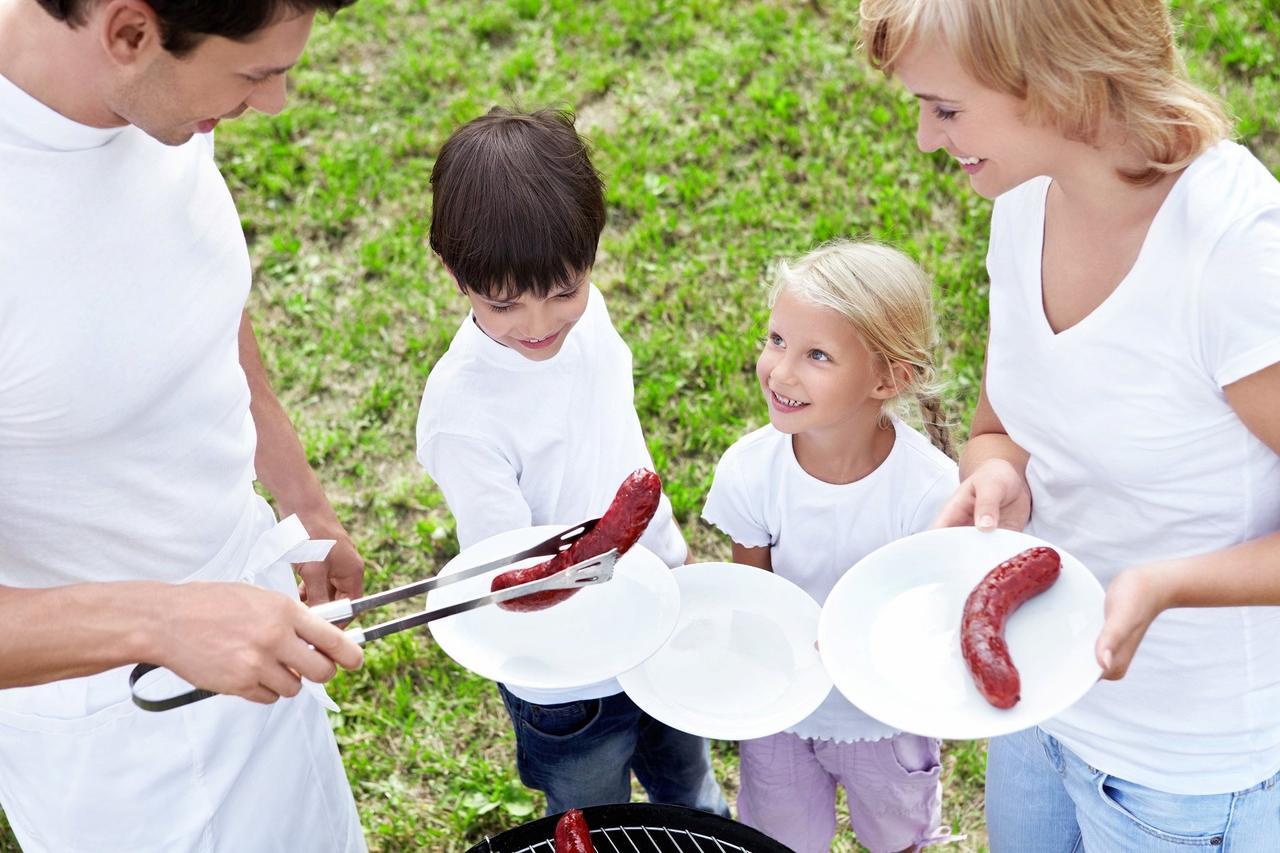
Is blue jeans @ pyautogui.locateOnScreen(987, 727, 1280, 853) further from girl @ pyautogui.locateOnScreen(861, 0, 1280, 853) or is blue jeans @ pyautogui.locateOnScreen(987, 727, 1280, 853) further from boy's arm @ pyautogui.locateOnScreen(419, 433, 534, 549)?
boy's arm @ pyautogui.locateOnScreen(419, 433, 534, 549)

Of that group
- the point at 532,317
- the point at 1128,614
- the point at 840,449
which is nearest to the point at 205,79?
the point at 532,317

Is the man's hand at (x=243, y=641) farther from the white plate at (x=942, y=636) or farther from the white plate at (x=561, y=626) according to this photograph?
the white plate at (x=942, y=636)

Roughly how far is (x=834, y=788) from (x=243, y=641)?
1.82 m

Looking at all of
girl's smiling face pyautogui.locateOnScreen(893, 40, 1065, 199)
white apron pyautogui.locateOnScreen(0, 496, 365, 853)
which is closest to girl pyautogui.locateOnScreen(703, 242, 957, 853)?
girl's smiling face pyautogui.locateOnScreen(893, 40, 1065, 199)

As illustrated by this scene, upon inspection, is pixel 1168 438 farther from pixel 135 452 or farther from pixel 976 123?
pixel 135 452

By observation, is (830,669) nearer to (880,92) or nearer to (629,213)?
(629,213)

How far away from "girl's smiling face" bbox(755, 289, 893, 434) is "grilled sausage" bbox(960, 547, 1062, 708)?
1.96 ft

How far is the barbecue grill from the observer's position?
2.62 metres

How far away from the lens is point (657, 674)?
106 inches

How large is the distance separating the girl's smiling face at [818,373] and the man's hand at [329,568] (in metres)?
1.03

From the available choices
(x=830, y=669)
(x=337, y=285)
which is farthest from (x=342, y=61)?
(x=830, y=669)

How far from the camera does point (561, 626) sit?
248 cm

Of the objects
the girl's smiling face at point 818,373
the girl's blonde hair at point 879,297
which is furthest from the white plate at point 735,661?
the girl's blonde hair at point 879,297

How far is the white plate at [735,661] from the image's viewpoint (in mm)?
2598
